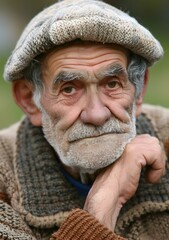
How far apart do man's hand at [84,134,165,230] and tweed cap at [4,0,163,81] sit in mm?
559

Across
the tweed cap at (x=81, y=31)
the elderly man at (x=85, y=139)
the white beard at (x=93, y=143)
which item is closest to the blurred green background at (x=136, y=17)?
the elderly man at (x=85, y=139)

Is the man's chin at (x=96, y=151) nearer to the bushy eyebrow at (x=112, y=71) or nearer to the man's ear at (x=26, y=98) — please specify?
the bushy eyebrow at (x=112, y=71)

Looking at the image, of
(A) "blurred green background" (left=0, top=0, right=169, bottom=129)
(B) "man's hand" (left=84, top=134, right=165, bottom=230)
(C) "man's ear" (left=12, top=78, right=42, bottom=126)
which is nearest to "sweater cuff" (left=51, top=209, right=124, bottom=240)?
(B) "man's hand" (left=84, top=134, right=165, bottom=230)

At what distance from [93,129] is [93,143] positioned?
3.0 inches

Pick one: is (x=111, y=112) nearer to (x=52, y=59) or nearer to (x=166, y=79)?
(x=52, y=59)

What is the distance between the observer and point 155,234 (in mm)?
4605

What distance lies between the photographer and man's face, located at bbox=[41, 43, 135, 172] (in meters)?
4.32

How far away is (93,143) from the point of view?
14.1 feet

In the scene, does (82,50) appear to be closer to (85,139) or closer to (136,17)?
(85,139)

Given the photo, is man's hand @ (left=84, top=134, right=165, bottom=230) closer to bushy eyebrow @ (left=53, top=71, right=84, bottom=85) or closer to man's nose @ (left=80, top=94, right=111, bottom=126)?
man's nose @ (left=80, top=94, right=111, bottom=126)

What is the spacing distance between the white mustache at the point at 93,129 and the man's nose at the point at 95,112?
29 millimetres

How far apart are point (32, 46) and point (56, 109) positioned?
0.41 metres

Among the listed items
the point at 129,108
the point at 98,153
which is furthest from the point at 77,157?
the point at 129,108

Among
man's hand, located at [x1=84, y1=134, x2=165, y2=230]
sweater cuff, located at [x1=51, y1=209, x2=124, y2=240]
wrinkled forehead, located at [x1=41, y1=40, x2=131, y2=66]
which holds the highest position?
wrinkled forehead, located at [x1=41, y1=40, x2=131, y2=66]
